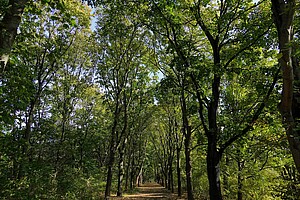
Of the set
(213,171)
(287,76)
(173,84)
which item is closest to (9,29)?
(287,76)

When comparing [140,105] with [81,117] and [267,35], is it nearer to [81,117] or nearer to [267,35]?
[81,117]

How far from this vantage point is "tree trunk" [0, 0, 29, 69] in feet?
12.3

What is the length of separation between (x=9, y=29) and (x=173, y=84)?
380 inches

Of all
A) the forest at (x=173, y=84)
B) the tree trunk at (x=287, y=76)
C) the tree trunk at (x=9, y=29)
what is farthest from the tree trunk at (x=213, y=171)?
the tree trunk at (x=9, y=29)

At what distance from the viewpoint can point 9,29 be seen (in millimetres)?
3832

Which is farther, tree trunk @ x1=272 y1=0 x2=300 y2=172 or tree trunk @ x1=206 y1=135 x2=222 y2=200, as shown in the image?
tree trunk @ x1=206 y1=135 x2=222 y2=200

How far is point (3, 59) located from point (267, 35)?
9.56 m

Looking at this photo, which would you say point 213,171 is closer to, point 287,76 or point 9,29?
point 287,76

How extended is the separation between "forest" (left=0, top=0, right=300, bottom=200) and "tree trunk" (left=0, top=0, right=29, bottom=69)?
0.02 meters

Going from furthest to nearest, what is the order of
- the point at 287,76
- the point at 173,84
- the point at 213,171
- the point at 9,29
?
1. the point at 173,84
2. the point at 213,171
3. the point at 9,29
4. the point at 287,76

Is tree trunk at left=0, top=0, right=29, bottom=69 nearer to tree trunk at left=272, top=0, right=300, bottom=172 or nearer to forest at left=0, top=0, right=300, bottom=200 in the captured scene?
forest at left=0, top=0, right=300, bottom=200

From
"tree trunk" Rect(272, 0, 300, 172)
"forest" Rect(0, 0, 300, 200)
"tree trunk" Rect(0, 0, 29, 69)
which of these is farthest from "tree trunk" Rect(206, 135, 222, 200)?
"tree trunk" Rect(0, 0, 29, 69)

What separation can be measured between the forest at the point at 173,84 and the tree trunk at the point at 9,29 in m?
0.02

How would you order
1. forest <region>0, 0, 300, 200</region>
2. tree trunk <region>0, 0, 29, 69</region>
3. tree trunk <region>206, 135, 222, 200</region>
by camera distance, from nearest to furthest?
tree trunk <region>0, 0, 29, 69</region>, forest <region>0, 0, 300, 200</region>, tree trunk <region>206, 135, 222, 200</region>
